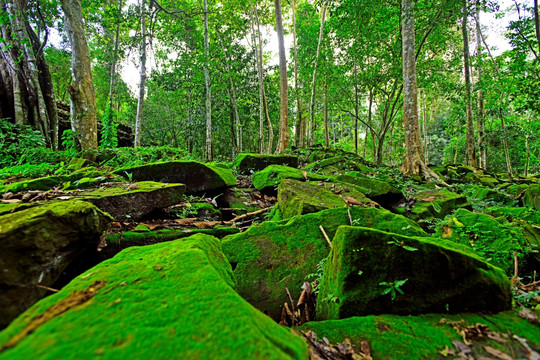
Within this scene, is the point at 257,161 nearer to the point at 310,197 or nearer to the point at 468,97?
the point at 310,197

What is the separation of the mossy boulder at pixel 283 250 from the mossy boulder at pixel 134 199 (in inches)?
52.3

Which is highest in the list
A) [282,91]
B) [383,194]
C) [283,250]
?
[282,91]

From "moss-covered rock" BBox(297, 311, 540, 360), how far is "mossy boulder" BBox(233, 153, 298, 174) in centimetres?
623

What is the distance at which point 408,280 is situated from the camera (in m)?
1.84

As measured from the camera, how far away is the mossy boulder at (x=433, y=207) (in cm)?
448

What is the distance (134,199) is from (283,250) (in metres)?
2.12

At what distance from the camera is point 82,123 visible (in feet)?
23.4

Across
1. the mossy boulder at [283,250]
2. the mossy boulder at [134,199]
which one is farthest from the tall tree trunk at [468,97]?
the mossy boulder at [134,199]

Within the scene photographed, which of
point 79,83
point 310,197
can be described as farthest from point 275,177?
point 79,83

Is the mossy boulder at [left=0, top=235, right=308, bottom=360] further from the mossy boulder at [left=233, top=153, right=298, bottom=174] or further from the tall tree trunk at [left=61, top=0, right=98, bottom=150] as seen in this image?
the tall tree trunk at [left=61, top=0, right=98, bottom=150]

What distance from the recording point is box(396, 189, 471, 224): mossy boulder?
448cm

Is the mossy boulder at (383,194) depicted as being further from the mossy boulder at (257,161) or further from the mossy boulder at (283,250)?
the mossy boulder at (257,161)

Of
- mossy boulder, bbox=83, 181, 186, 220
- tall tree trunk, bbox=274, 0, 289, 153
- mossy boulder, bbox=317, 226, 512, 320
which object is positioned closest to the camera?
mossy boulder, bbox=317, 226, 512, 320

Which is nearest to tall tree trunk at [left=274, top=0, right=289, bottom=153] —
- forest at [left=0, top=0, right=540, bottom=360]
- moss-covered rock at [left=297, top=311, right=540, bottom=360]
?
forest at [left=0, top=0, right=540, bottom=360]
